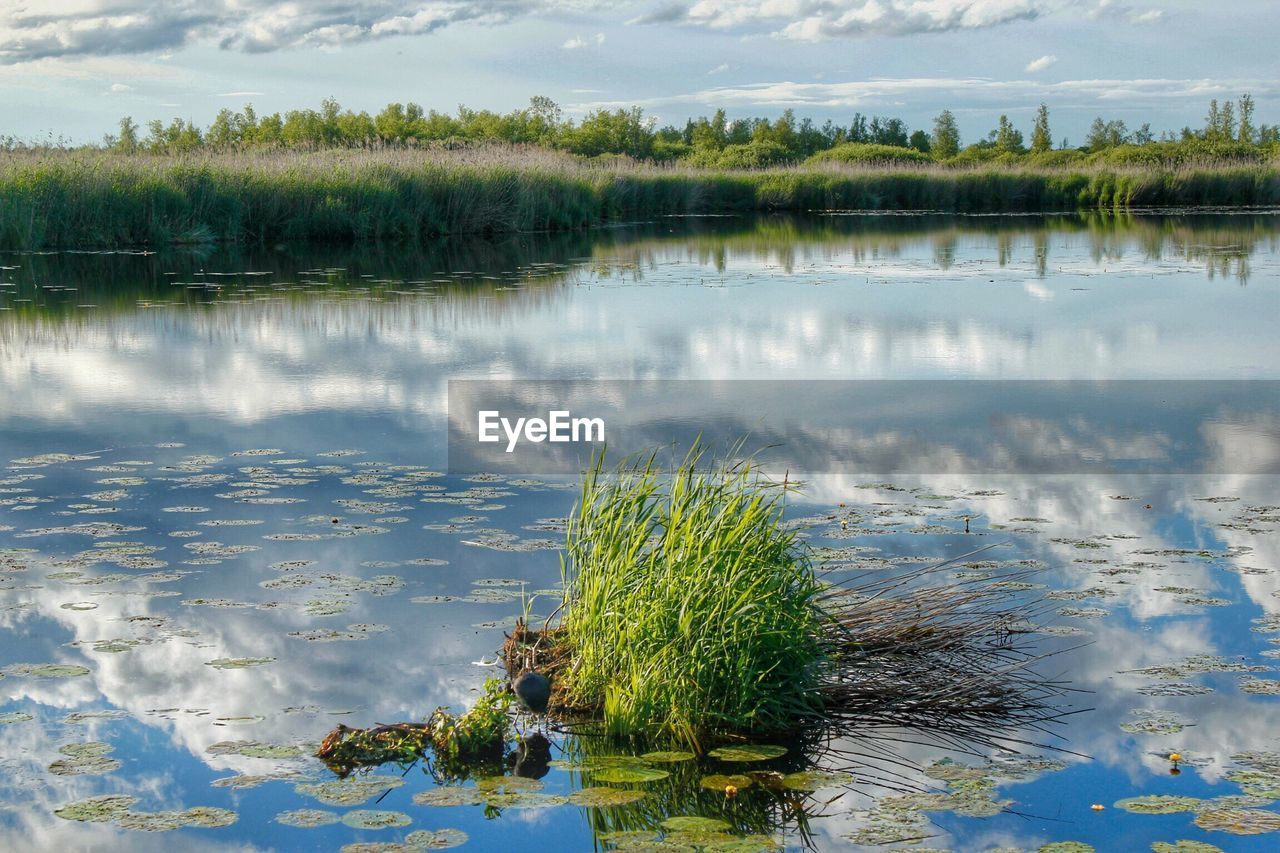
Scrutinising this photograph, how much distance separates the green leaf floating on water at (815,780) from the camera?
3.62 m

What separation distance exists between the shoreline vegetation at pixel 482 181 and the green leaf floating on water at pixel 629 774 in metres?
20.1

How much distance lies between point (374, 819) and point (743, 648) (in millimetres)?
1165

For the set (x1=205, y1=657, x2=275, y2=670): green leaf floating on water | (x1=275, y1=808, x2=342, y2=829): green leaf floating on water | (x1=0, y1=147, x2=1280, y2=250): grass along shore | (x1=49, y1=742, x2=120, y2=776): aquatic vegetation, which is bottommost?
(x1=275, y1=808, x2=342, y2=829): green leaf floating on water

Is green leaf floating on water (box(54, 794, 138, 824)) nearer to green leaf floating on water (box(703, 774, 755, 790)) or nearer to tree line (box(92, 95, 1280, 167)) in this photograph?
green leaf floating on water (box(703, 774, 755, 790))

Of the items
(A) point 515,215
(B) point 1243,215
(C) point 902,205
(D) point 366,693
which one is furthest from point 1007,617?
(C) point 902,205

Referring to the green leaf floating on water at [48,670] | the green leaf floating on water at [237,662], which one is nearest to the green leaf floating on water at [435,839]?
the green leaf floating on water at [237,662]

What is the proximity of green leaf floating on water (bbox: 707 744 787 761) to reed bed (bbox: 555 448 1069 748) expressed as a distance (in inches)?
3.1

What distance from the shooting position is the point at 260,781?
3.61 metres

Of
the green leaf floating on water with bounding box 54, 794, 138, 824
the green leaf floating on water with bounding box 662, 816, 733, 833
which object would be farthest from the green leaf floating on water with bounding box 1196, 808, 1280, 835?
the green leaf floating on water with bounding box 54, 794, 138, 824

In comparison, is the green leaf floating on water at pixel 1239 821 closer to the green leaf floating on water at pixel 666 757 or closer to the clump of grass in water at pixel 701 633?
the clump of grass in water at pixel 701 633

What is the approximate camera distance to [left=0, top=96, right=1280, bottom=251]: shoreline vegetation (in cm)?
2205

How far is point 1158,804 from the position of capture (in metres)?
3.49

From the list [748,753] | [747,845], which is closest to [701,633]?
[748,753]

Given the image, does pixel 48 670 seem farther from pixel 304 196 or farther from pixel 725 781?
pixel 304 196
